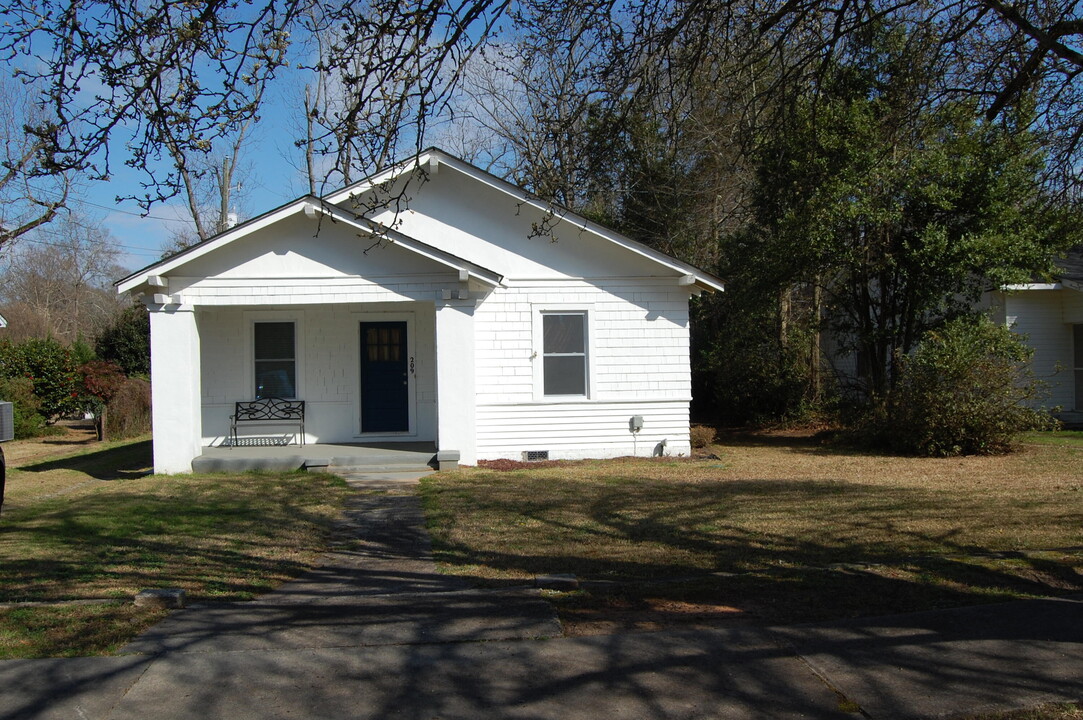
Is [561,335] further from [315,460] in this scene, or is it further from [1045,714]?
[1045,714]

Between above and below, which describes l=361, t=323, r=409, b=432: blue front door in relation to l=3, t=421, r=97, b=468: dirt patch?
above

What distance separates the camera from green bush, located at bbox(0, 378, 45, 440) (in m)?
22.8

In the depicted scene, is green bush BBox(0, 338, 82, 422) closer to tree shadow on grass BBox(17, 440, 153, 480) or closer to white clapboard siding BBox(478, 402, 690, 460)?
tree shadow on grass BBox(17, 440, 153, 480)

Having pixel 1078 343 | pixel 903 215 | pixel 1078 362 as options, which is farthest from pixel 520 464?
pixel 1078 343

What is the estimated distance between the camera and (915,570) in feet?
22.2

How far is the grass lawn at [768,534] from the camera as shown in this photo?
20.3 feet

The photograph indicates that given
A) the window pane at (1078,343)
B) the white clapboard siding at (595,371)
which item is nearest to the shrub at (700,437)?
the white clapboard siding at (595,371)

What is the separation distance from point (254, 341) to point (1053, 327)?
17849 mm

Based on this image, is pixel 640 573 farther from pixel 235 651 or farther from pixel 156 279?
→ pixel 156 279

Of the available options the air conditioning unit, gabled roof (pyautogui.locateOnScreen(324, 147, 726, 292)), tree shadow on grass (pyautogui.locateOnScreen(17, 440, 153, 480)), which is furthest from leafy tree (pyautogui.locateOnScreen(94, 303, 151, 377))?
gabled roof (pyautogui.locateOnScreen(324, 147, 726, 292))

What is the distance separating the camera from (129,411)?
22516mm

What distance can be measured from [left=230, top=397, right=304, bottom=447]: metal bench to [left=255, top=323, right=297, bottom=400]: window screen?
0.22 meters

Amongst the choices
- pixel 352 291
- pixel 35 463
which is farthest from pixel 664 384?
pixel 35 463

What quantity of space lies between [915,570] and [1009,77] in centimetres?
588
